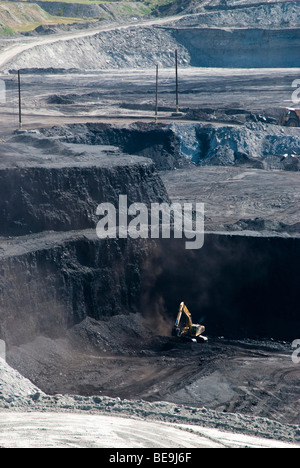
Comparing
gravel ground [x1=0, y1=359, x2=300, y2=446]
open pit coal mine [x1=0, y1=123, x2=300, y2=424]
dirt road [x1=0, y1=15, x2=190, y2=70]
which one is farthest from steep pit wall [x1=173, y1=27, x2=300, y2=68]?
gravel ground [x1=0, y1=359, x2=300, y2=446]

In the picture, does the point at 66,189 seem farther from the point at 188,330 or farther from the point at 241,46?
the point at 241,46

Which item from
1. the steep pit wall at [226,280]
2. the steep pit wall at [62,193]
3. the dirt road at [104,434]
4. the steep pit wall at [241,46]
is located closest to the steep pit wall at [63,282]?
the steep pit wall at [226,280]

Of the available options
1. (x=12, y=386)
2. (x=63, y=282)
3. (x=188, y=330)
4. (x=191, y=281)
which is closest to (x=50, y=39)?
(x=191, y=281)

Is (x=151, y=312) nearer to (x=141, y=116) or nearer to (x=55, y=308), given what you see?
(x=55, y=308)

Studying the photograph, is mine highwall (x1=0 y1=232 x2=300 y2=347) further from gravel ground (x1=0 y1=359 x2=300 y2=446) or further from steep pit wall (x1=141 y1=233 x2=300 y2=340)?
gravel ground (x1=0 y1=359 x2=300 y2=446)

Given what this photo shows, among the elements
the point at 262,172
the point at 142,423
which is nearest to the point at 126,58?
the point at 262,172

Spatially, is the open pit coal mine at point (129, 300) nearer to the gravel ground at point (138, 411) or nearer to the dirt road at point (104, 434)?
the gravel ground at point (138, 411)
